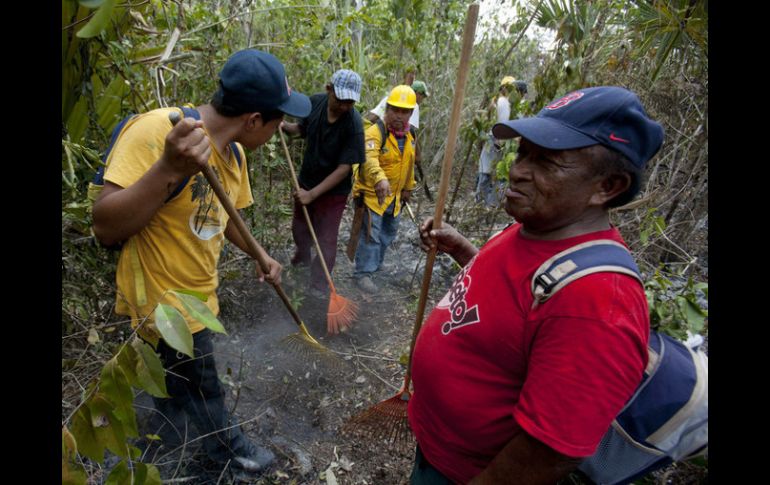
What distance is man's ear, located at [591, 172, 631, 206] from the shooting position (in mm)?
1150

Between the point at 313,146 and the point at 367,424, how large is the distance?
2.60 m

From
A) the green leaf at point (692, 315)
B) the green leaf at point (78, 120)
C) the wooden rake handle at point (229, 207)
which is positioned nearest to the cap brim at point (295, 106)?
the wooden rake handle at point (229, 207)

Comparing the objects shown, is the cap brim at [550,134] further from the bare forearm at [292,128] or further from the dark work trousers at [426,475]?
the bare forearm at [292,128]

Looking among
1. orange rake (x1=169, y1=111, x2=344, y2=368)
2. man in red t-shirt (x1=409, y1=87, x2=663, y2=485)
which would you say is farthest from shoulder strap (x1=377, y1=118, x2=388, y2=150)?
man in red t-shirt (x1=409, y1=87, x2=663, y2=485)

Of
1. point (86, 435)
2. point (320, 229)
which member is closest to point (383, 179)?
point (320, 229)

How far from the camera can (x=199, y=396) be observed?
2.10 m

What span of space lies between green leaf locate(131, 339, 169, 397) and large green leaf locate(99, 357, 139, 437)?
31mm

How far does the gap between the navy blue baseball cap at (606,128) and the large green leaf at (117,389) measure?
116 cm

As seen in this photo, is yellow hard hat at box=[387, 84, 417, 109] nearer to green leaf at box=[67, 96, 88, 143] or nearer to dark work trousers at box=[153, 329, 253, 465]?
green leaf at box=[67, 96, 88, 143]

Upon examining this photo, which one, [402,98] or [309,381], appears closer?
[309,381]

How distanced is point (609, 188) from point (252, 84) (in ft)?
4.51

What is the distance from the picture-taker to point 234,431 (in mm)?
2385

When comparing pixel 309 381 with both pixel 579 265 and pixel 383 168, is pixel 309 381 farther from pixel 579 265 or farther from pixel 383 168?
pixel 579 265
